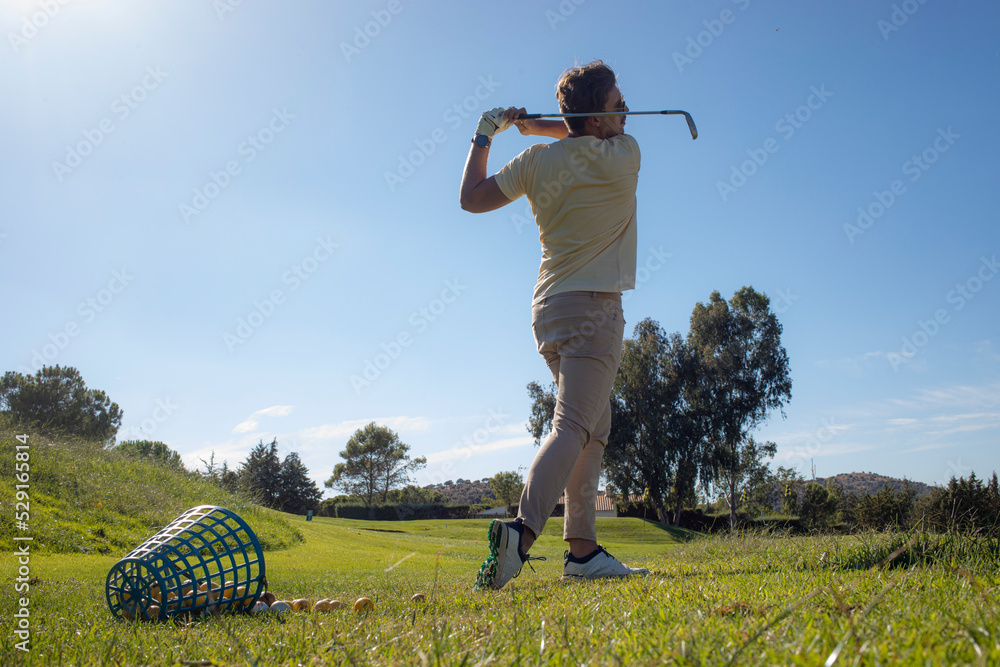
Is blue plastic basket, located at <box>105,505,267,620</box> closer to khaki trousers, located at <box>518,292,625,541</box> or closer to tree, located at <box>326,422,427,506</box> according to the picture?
khaki trousers, located at <box>518,292,625,541</box>

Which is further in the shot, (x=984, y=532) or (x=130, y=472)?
(x=130, y=472)

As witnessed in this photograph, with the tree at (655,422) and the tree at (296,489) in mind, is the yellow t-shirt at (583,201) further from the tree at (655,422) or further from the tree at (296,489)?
the tree at (296,489)

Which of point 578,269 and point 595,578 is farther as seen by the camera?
point 578,269

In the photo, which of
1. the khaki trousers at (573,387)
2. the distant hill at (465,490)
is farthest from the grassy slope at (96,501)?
the distant hill at (465,490)

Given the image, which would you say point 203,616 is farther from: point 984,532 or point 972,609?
point 984,532

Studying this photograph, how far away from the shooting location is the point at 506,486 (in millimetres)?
50562

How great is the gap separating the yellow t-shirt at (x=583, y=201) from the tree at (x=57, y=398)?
5904 cm

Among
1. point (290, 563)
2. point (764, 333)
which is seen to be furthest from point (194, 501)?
point (764, 333)

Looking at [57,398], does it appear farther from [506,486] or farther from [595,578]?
[595,578]

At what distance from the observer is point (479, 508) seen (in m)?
50.8

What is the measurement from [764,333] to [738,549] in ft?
104

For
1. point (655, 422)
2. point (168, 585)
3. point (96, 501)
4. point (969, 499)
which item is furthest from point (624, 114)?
point (655, 422)

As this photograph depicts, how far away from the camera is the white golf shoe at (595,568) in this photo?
10.2 ft

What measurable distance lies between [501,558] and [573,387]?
899mm
